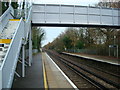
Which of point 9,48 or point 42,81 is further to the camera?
point 42,81

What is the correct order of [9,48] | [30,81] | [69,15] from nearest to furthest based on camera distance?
[9,48] → [30,81] → [69,15]

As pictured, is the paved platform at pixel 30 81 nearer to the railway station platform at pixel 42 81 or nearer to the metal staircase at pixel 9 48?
the railway station platform at pixel 42 81

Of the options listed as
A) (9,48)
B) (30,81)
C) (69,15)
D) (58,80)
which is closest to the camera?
(9,48)

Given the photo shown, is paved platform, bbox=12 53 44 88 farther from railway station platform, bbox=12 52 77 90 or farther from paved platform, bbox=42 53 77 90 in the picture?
paved platform, bbox=42 53 77 90

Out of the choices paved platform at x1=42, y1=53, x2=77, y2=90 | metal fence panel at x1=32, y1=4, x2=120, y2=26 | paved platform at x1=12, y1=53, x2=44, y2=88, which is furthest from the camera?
metal fence panel at x1=32, y1=4, x2=120, y2=26

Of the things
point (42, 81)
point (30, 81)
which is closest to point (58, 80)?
point (42, 81)

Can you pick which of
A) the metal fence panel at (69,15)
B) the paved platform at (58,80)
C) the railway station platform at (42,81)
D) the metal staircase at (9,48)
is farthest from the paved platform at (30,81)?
the metal fence panel at (69,15)

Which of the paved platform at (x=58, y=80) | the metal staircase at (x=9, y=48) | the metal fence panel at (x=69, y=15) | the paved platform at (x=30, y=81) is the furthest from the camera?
the metal fence panel at (x=69, y=15)

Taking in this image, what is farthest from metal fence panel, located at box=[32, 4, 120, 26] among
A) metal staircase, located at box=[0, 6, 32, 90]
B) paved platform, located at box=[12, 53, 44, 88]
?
paved platform, located at box=[12, 53, 44, 88]

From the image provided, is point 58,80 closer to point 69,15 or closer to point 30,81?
point 30,81

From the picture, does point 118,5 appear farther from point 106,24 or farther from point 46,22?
point 46,22

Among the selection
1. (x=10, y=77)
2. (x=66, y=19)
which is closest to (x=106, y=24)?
(x=66, y=19)

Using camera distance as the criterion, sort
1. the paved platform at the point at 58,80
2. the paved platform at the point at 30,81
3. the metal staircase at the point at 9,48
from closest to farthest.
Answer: the metal staircase at the point at 9,48
the paved platform at the point at 30,81
the paved platform at the point at 58,80

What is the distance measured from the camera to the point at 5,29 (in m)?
9.59
